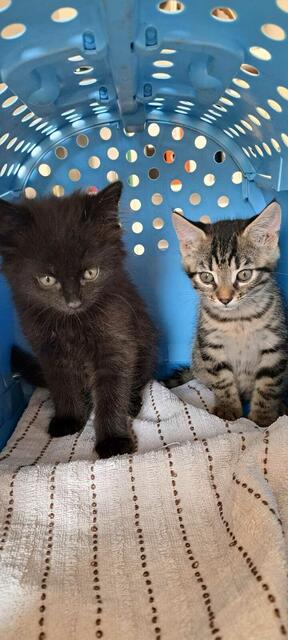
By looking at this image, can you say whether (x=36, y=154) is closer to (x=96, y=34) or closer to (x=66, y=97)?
(x=66, y=97)

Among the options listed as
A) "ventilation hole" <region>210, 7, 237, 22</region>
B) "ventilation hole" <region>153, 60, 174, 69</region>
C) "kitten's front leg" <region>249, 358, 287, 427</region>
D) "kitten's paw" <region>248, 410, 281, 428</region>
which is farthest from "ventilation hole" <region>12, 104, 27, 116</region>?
"kitten's paw" <region>248, 410, 281, 428</region>

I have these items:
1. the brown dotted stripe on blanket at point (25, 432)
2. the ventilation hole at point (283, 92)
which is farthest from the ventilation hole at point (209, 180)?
the brown dotted stripe on blanket at point (25, 432)

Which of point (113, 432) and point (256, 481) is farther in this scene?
point (113, 432)

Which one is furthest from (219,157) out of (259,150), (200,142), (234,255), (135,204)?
(234,255)

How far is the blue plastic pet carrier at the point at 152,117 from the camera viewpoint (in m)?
0.95

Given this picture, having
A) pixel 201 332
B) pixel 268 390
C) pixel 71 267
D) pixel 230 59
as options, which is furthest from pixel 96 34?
pixel 268 390

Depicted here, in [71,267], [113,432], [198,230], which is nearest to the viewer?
[71,267]

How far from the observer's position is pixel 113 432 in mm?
1276

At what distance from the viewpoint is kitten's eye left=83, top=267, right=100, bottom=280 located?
1184 mm

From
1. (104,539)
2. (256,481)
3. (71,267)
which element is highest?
(71,267)

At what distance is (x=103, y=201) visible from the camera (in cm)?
120

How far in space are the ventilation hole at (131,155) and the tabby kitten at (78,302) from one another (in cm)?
46

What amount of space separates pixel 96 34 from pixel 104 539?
97 cm

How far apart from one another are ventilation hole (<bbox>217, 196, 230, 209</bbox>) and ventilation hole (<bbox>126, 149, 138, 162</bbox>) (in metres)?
0.30
